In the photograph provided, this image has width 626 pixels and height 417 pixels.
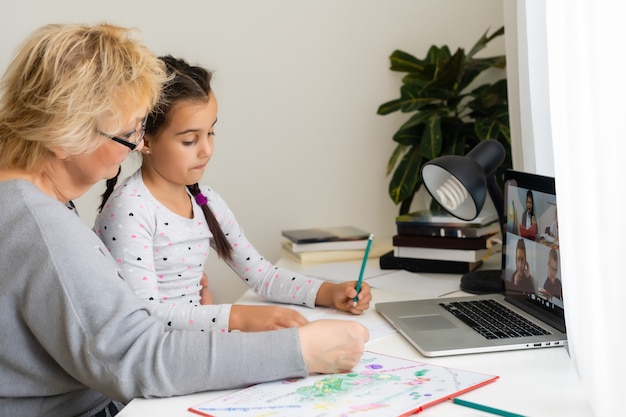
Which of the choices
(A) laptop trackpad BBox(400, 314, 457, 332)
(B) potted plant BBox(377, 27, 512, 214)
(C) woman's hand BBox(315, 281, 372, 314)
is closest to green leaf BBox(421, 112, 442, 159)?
(B) potted plant BBox(377, 27, 512, 214)

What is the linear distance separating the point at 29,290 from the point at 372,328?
651 mm

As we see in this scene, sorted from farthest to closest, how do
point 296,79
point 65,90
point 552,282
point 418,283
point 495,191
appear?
point 296,79 → point 418,283 → point 495,191 → point 552,282 → point 65,90

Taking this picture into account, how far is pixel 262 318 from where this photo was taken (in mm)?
1450

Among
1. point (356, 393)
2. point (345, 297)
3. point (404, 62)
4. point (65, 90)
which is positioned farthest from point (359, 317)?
point (404, 62)

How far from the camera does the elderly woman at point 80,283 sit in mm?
1096

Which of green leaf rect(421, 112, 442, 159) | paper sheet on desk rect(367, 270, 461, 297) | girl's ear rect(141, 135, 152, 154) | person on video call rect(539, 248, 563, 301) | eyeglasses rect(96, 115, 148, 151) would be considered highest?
eyeglasses rect(96, 115, 148, 151)

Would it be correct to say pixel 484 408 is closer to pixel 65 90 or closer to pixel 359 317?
pixel 359 317

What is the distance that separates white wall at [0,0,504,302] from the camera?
99.8 inches

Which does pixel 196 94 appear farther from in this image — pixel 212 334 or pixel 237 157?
pixel 237 157

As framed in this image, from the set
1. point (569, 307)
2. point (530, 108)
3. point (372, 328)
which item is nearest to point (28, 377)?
point (372, 328)

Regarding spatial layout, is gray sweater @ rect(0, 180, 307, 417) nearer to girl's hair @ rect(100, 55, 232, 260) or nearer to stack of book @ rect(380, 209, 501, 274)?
girl's hair @ rect(100, 55, 232, 260)

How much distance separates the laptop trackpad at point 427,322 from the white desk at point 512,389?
0.07 metres

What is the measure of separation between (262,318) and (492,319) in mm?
435

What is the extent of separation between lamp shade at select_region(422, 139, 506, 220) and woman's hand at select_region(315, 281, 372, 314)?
0.25 m
